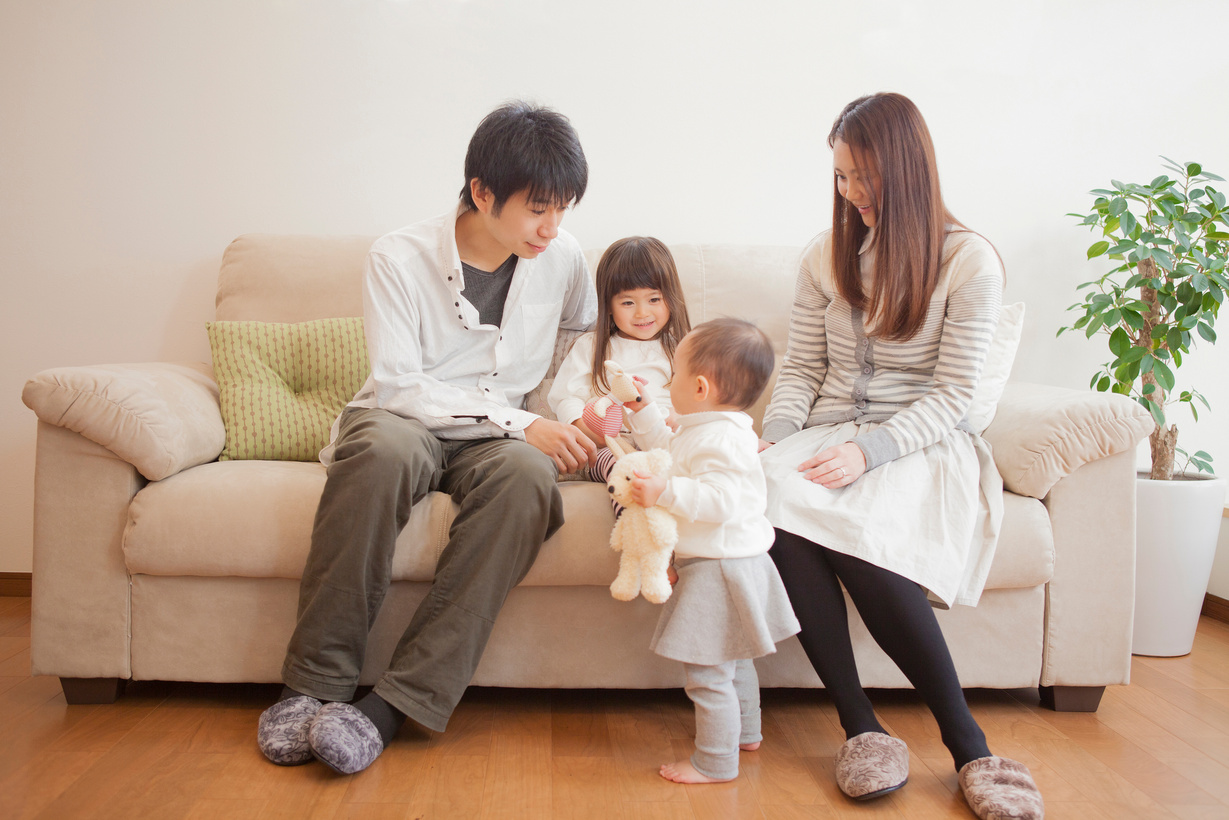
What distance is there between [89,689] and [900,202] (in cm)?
167

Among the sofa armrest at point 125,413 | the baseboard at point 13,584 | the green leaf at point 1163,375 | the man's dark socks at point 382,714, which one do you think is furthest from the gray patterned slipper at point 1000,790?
the baseboard at point 13,584

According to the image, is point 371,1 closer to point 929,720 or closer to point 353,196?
point 353,196

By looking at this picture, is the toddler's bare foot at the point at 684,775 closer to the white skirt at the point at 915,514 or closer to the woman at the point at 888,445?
the woman at the point at 888,445

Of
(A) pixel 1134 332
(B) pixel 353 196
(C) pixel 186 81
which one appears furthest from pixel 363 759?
(A) pixel 1134 332

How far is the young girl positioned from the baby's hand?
0.53 meters

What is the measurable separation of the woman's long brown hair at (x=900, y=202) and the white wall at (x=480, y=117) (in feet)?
2.60

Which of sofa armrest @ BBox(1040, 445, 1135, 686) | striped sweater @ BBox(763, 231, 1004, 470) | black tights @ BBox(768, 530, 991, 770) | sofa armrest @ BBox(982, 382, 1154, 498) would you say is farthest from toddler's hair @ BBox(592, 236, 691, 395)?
sofa armrest @ BBox(1040, 445, 1135, 686)

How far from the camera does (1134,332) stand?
2.01m

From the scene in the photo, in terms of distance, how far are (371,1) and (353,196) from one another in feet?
1.64

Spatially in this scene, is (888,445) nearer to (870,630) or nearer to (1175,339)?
(870,630)

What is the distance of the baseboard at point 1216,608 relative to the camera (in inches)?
84.8

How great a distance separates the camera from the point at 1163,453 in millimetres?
1943

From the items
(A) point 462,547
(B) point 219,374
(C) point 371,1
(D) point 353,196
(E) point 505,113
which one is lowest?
(A) point 462,547

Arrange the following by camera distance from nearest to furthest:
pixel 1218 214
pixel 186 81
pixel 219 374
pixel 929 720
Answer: pixel 929 720 < pixel 219 374 < pixel 1218 214 < pixel 186 81
